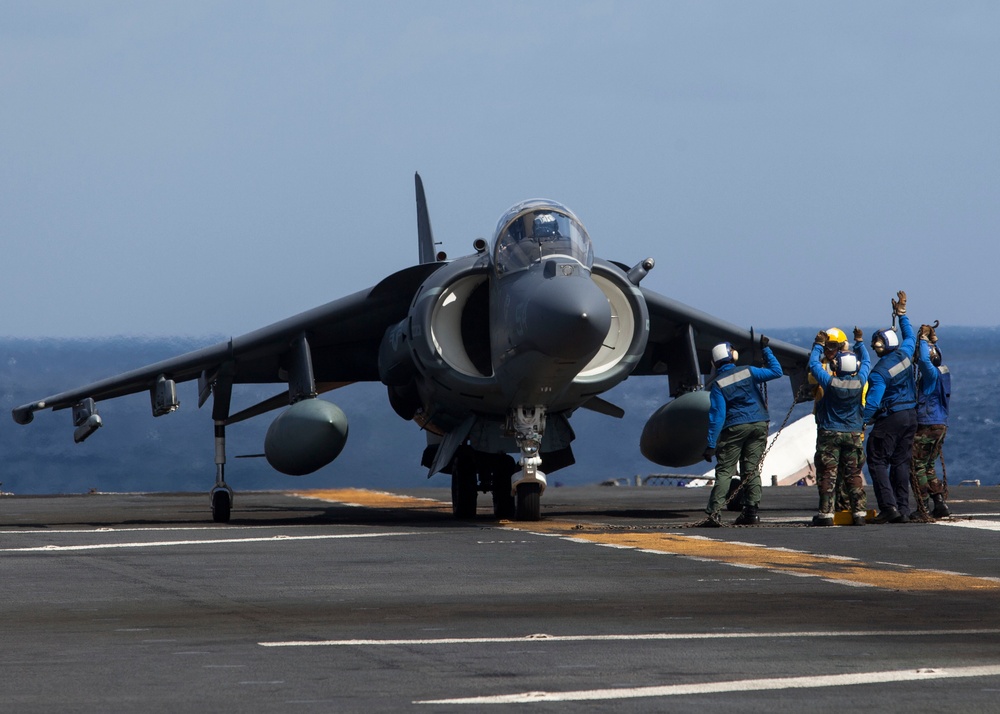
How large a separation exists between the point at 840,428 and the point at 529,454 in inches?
136

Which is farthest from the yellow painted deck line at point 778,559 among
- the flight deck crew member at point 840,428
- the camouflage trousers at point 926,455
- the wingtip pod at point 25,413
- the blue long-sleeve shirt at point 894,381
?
the wingtip pod at point 25,413

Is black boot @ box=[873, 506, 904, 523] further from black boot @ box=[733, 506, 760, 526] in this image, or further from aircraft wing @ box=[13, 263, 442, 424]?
aircraft wing @ box=[13, 263, 442, 424]

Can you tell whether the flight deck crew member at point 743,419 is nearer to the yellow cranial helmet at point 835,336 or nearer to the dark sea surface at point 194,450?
the yellow cranial helmet at point 835,336

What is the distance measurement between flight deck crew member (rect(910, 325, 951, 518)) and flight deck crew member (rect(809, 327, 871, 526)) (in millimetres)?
1006

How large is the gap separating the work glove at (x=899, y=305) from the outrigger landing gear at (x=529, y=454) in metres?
4.03

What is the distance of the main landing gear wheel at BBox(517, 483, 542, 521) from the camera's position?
16.3 meters

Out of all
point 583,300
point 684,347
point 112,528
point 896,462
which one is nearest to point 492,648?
point 583,300

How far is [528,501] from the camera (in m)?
16.4

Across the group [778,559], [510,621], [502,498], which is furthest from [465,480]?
[510,621]

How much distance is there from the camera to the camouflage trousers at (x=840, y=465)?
14844 millimetres

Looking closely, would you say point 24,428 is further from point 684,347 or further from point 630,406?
point 684,347

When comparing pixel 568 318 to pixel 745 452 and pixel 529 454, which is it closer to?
pixel 529 454

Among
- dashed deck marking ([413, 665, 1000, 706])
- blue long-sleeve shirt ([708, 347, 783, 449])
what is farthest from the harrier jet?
dashed deck marking ([413, 665, 1000, 706])

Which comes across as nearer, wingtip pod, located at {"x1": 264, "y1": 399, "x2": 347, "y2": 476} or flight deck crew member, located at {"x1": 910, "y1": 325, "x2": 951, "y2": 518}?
flight deck crew member, located at {"x1": 910, "y1": 325, "x2": 951, "y2": 518}
